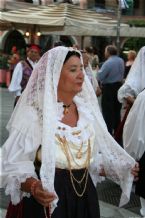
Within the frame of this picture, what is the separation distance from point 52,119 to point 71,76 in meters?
0.28

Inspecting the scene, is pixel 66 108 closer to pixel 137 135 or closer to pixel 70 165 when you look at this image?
pixel 70 165

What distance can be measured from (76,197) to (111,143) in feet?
1.40

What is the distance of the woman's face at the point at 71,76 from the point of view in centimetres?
311

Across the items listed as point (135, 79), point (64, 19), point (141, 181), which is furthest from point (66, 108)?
point (64, 19)

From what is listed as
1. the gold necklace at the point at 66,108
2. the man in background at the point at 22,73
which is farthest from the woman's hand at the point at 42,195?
the man in background at the point at 22,73

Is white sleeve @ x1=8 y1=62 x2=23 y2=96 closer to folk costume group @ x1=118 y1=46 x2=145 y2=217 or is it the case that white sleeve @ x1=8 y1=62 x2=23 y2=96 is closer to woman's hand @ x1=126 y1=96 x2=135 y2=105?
woman's hand @ x1=126 y1=96 x2=135 y2=105

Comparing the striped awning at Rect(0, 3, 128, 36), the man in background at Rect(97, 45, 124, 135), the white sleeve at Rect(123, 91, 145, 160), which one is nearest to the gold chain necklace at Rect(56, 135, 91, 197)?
the white sleeve at Rect(123, 91, 145, 160)

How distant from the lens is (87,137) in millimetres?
3156

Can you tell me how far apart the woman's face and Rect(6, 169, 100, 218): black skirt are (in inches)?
18.8

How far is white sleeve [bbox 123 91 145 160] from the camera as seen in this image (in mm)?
5184

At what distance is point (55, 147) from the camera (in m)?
3.00

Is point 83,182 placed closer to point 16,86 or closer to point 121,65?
point 16,86

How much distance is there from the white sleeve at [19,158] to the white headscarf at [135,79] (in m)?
3.51

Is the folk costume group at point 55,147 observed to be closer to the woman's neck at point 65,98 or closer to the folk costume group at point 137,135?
the woman's neck at point 65,98
